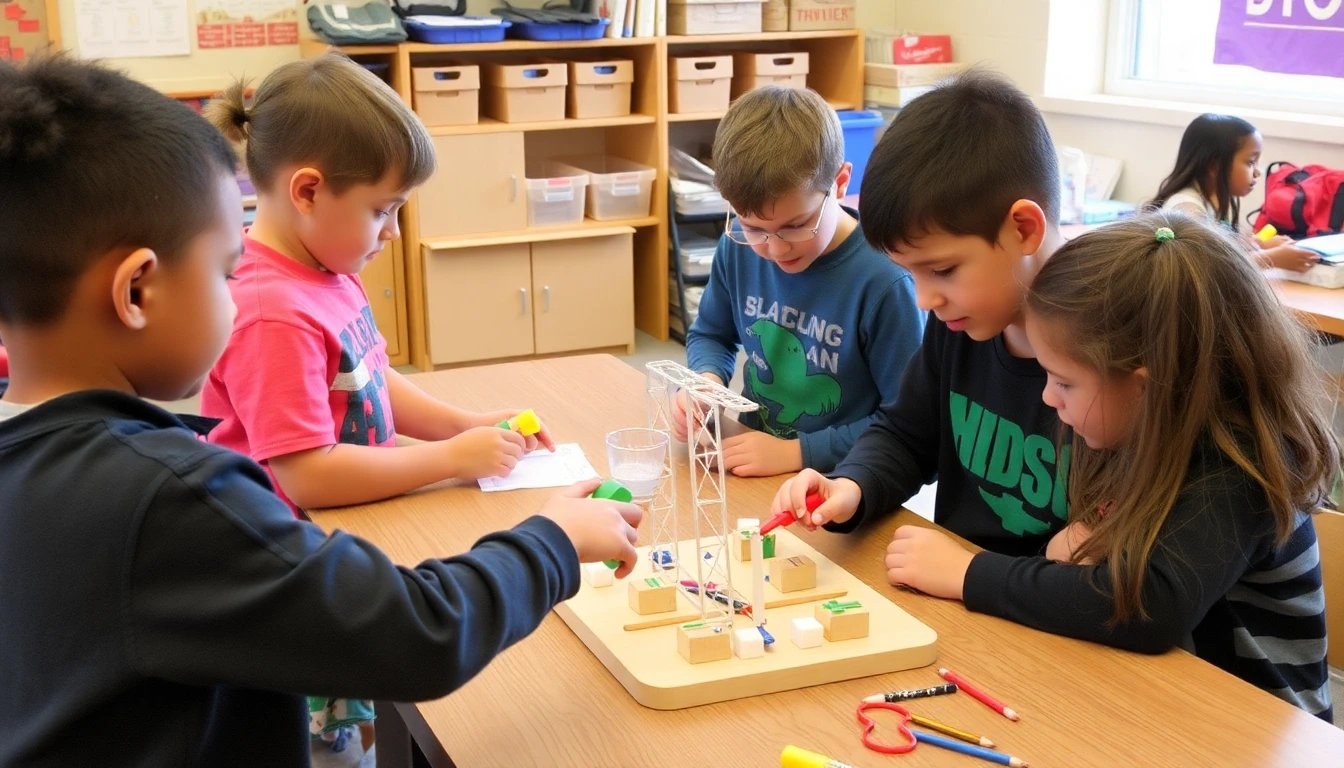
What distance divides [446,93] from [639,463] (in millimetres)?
2932

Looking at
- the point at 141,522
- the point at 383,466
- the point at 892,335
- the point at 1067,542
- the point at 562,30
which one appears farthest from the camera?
the point at 562,30

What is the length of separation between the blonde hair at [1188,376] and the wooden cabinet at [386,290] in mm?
3346

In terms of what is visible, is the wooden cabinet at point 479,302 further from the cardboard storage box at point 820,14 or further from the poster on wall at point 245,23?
the cardboard storage box at point 820,14

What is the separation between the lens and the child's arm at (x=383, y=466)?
1478 millimetres

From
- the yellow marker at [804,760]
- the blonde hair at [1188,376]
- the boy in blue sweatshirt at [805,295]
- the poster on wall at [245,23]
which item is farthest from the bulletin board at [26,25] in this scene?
the yellow marker at [804,760]

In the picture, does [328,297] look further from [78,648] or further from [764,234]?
[78,648]

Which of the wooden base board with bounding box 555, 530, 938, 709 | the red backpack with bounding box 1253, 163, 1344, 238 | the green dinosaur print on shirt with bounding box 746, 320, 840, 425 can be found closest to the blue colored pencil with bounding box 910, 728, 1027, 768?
the wooden base board with bounding box 555, 530, 938, 709

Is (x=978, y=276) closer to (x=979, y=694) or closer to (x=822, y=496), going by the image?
(x=822, y=496)

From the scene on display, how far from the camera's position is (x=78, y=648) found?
2.83 ft

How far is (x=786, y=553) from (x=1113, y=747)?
0.42 meters

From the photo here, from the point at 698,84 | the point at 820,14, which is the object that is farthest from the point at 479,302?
the point at 820,14

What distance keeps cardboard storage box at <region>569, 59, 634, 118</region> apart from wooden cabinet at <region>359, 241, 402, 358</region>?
2.60 ft

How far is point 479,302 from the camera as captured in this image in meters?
4.31

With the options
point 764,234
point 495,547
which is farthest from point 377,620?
point 764,234
